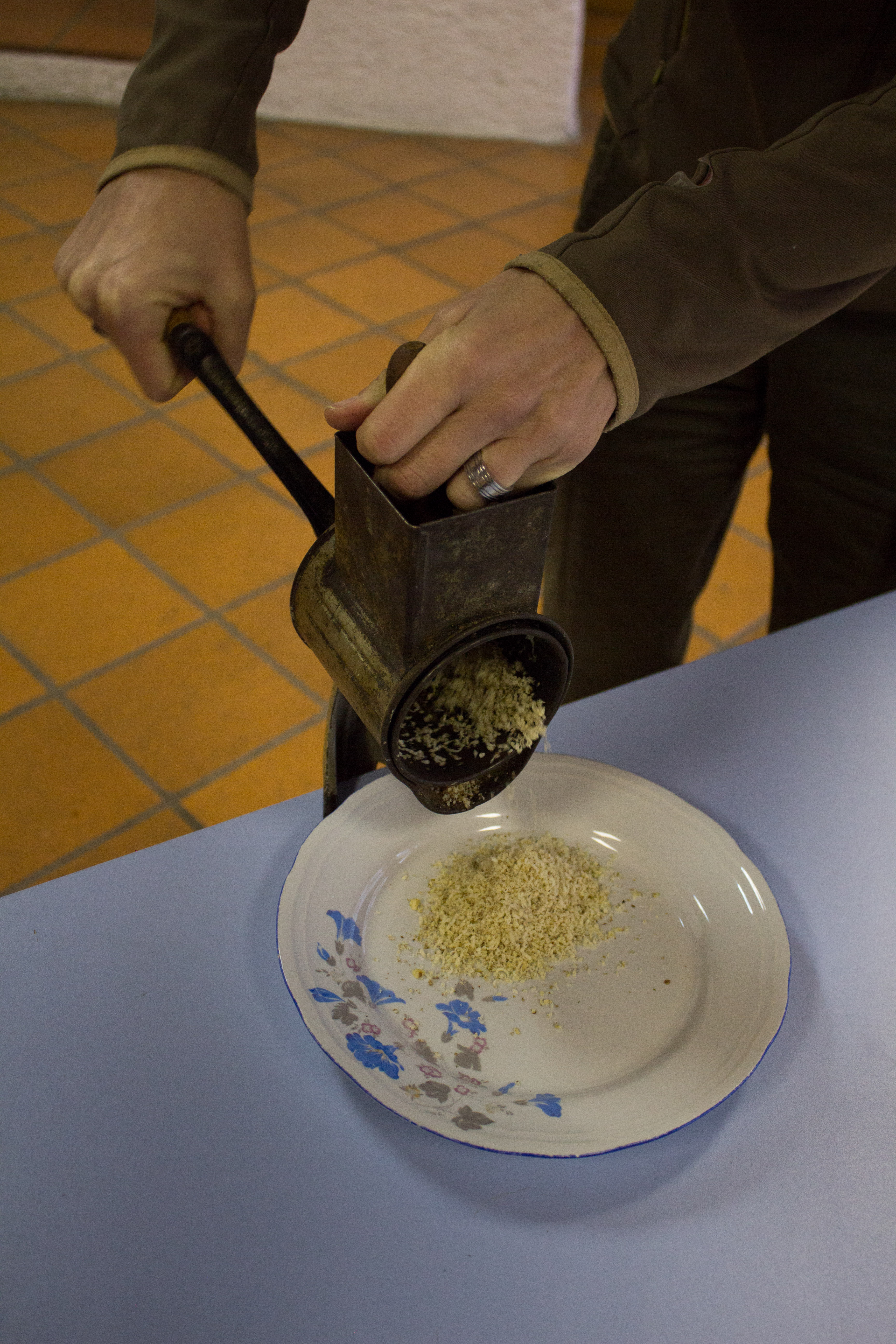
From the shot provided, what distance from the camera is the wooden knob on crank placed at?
695 millimetres

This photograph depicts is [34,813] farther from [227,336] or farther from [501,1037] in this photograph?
[501,1037]

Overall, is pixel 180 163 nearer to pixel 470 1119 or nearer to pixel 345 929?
pixel 345 929

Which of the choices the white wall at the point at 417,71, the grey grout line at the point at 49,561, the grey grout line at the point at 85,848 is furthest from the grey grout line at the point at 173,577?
the white wall at the point at 417,71

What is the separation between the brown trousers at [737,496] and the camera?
1199mm

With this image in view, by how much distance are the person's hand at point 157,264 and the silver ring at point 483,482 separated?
1.37 feet

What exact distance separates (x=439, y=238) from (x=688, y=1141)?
10.9 feet

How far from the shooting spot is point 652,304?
0.75 meters

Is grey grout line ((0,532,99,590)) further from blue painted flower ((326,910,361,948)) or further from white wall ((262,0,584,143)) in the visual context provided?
white wall ((262,0,584,143))

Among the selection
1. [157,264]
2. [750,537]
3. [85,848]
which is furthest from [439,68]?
[157,264]

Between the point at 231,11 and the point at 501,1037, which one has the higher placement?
the point at 231,11

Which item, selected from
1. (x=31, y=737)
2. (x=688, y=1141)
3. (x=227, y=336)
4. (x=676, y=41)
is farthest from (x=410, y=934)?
(x=31, y=737)

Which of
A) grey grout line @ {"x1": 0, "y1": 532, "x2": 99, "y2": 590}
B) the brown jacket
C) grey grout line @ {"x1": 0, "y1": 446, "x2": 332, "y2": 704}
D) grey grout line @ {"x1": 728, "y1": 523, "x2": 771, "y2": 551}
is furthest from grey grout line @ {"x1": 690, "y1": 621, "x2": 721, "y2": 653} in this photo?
grey grout line @ {"x1": 0, "y1": 532, "x2": 99, "y2": 590}

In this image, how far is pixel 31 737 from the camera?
6.20 feet

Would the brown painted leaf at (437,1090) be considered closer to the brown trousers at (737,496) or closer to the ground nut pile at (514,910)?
the ground nut pile at (514,910)
